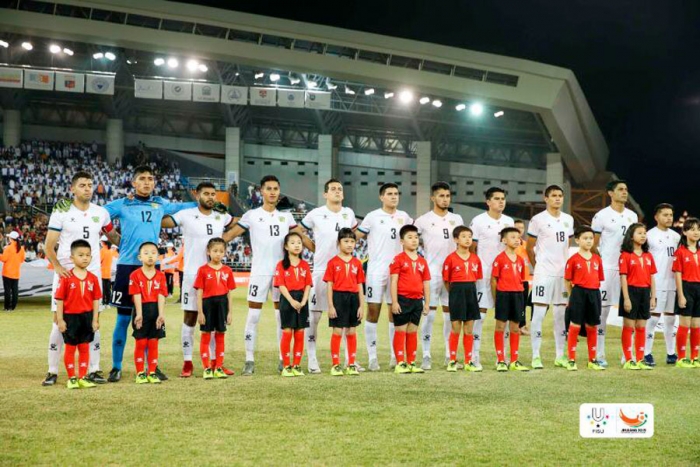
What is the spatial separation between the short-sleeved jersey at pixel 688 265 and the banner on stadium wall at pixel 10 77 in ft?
98.8

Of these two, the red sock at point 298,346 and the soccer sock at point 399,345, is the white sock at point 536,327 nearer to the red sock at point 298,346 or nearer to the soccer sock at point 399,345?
the soccer sock at point 399,345

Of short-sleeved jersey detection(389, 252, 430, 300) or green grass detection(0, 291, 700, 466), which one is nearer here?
green grass detection(0, 291, 700, 466)

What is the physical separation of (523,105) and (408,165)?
36.2ft

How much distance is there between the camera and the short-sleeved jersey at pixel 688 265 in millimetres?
9164

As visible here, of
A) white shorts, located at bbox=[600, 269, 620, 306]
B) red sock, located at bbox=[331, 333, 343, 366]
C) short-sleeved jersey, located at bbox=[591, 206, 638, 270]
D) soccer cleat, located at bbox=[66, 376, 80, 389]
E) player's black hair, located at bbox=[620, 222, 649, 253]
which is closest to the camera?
soccer cleat, located at bbox=[66, 376, 80, 389]

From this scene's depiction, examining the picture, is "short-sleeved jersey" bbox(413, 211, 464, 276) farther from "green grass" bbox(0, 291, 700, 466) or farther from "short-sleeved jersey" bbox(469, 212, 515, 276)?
"green grass" bbox(0, 291, 700, 466)

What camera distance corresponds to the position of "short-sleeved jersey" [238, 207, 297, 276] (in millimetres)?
8336

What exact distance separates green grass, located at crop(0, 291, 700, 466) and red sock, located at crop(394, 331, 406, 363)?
1.22 ft

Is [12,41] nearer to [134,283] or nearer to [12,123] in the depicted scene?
[12,123]

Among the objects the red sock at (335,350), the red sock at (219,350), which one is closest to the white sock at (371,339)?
the red sock at (335,350)

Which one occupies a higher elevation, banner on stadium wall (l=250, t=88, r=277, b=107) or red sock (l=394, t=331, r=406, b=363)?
banner on stadium wall (l=250, t=88, r=277, b=107)

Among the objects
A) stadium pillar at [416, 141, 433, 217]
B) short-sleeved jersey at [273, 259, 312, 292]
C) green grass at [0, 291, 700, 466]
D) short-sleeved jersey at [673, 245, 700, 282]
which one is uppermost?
stadium pillar at [416, 141, 433, 217]

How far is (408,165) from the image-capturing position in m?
42.1

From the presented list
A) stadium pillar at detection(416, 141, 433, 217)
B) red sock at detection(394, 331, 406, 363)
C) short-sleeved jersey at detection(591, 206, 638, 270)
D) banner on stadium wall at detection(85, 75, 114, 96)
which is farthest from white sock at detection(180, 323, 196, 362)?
stadium pillar at detection(416, 141, 433, 217)
